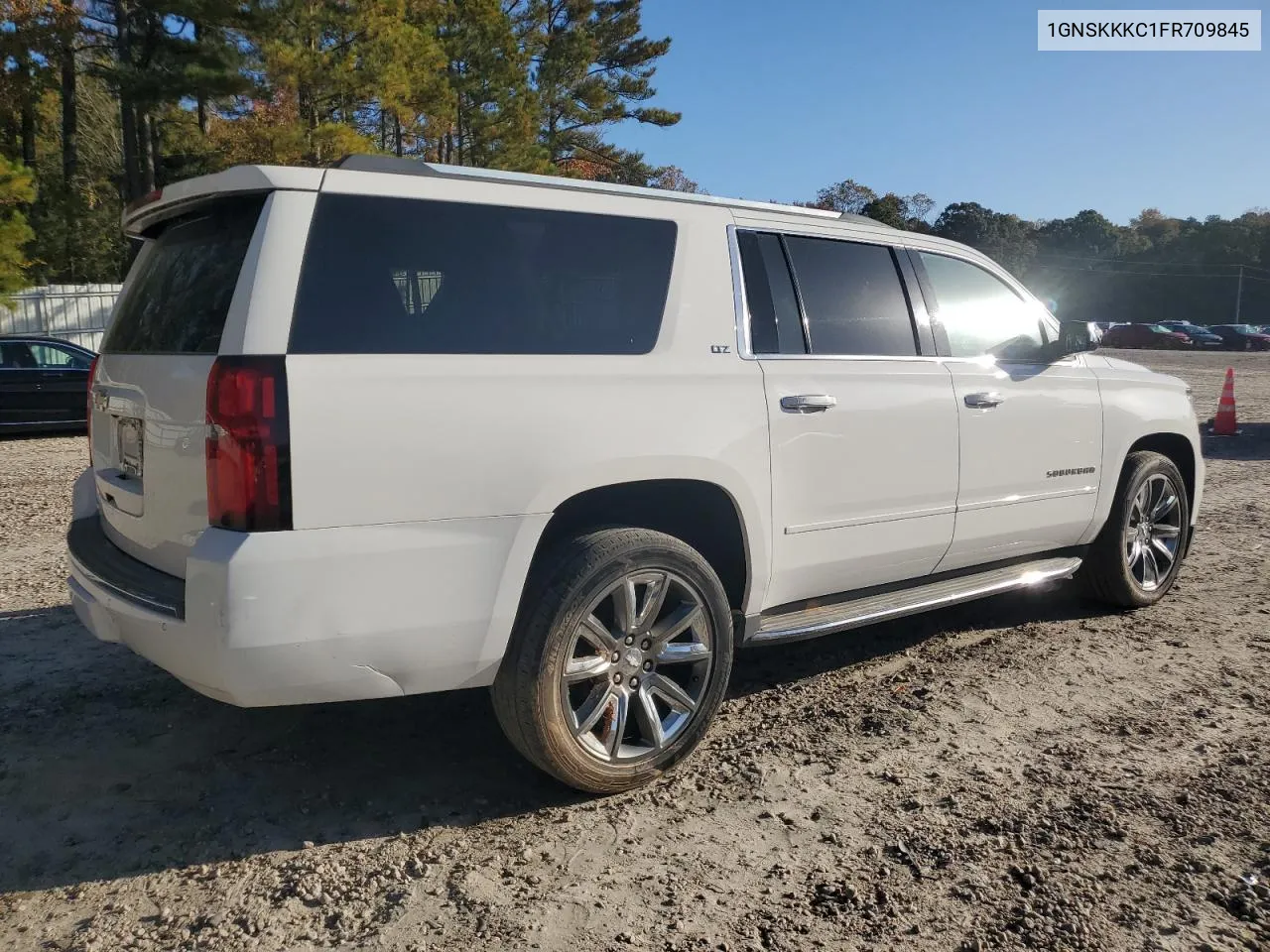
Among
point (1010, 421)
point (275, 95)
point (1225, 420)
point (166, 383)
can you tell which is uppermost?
point (275, 95)

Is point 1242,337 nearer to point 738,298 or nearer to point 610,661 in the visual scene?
point 738,298

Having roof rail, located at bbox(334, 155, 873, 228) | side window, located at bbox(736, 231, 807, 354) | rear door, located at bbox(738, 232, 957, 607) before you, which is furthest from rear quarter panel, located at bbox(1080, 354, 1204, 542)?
side window, located at bbox(736, 231, 807, 354)

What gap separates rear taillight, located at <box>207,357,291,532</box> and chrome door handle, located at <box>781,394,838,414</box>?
1778mm

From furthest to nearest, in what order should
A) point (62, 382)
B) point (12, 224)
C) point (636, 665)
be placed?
1. point (12, 224)
2. point (62, 382)
3. point (636, 665)

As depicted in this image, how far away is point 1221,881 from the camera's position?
283 cm

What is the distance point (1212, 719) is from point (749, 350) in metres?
2.37

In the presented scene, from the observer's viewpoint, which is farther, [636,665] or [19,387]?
[19,387]

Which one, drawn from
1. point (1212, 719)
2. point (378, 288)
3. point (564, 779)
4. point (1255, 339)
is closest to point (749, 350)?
point (378, 288)

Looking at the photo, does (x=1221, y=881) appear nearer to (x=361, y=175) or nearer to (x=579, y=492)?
(x=579, y=492)

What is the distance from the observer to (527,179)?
10.8 ft

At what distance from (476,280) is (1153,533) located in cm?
424

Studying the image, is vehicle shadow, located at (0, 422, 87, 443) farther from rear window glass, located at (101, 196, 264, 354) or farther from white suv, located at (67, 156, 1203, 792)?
rear window glass, located at (101, 196, 264, 354)

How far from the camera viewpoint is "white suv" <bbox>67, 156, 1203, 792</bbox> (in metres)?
2.76

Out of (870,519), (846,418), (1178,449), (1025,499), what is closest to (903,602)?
(870,519)
